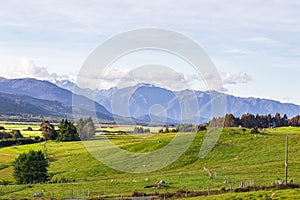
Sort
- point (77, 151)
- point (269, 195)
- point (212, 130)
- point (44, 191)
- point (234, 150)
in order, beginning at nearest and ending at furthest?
point (269, 195), point (44, 191), point (234, 150), point (77, 151), point (212, 130)

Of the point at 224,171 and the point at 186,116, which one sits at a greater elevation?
the point at 186,116

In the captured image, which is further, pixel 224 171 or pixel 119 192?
pixel 224 171

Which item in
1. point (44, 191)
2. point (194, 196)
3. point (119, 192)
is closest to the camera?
point (194, 196)

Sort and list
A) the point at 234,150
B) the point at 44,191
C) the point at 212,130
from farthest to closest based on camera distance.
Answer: the point at 212,130 → the point at 234,150 → the point at 44,191

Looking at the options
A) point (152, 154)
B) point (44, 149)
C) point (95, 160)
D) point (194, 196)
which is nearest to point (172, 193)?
point (194, 196)

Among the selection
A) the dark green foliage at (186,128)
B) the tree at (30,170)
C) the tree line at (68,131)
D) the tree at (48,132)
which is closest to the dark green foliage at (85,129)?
the tree line at (68,131)

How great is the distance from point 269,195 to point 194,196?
10.5 meters

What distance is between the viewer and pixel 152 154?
113 m

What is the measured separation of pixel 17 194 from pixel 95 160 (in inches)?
1859

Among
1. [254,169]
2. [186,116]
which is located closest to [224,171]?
[254,169]

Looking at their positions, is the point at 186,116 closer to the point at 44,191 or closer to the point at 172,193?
the point at 172,193

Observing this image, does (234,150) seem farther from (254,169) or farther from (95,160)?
(95,160)

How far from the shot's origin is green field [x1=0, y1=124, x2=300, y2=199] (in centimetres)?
6931

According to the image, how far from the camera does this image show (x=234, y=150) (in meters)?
113
